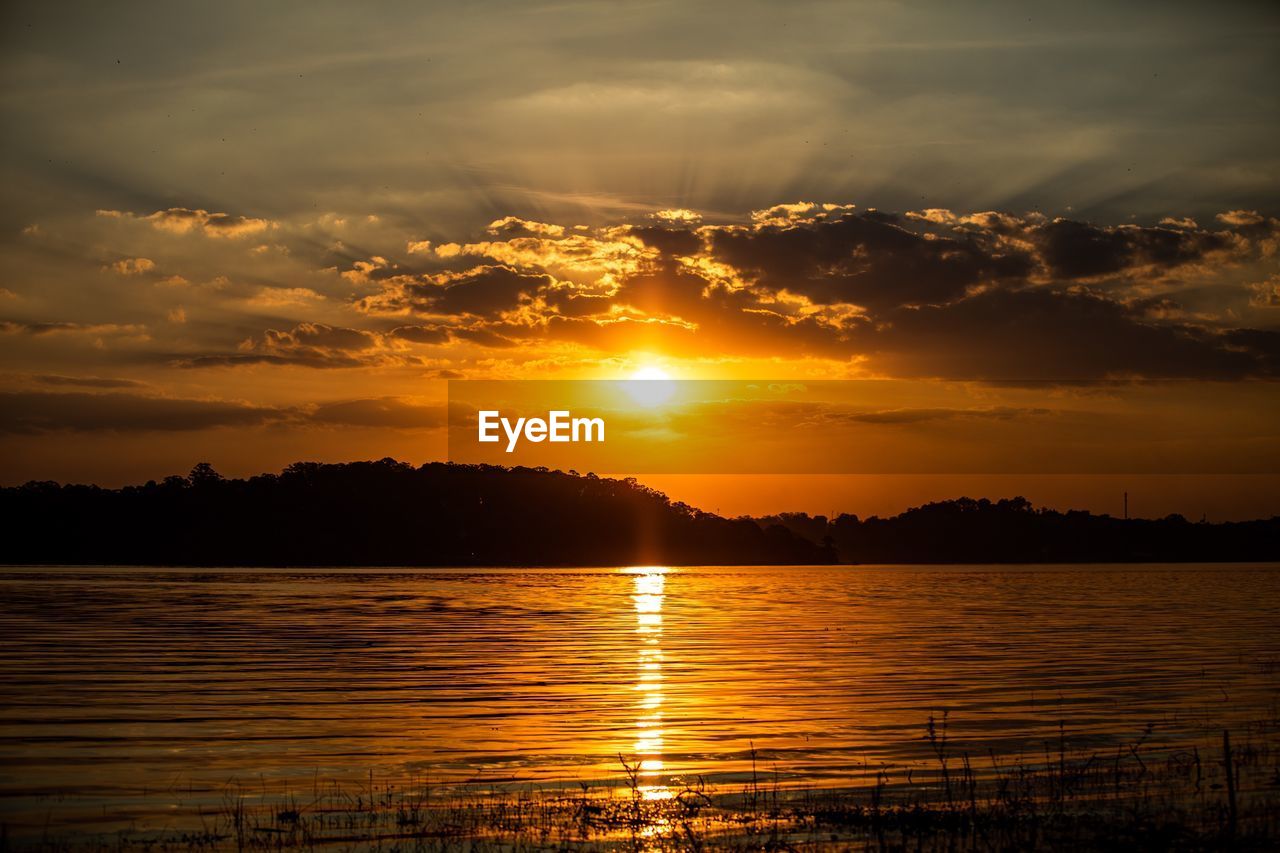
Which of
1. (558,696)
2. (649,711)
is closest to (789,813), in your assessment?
(649,711)

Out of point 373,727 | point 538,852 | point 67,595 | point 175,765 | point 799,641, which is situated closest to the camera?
point 538,852

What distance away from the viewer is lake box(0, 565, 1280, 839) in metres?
23.7

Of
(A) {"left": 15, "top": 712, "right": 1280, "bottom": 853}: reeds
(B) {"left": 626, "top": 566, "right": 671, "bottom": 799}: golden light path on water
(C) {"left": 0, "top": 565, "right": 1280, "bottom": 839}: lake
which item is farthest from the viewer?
(C) {"left": 0, "top": 565, "right": 1280, "bottom": 839}: lake

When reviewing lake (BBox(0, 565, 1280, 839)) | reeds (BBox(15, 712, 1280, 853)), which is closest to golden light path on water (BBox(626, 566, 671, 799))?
lake (BBox(0, 565, 1280, 839))

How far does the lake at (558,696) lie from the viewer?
23734mm

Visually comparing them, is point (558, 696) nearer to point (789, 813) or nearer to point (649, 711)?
point (649, 711)

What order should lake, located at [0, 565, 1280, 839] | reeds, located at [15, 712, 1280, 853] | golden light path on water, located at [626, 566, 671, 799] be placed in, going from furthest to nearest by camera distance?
lake, located at [0, 565, 1280, 839], golden light path on water, located at [626, 566, 671, 799], reeds, located at [15, 712, 1280, 853]

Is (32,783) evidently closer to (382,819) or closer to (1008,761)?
(382,819)

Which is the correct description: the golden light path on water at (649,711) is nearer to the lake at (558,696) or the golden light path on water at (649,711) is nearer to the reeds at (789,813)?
the lake at (558,696)

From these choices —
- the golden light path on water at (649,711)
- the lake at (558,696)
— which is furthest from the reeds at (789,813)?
the lake at (558,696)

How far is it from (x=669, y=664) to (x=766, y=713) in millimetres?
14430

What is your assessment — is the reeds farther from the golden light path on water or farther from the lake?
the lake

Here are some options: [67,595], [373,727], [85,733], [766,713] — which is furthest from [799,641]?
[67,595]

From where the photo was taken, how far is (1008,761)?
24219mm
